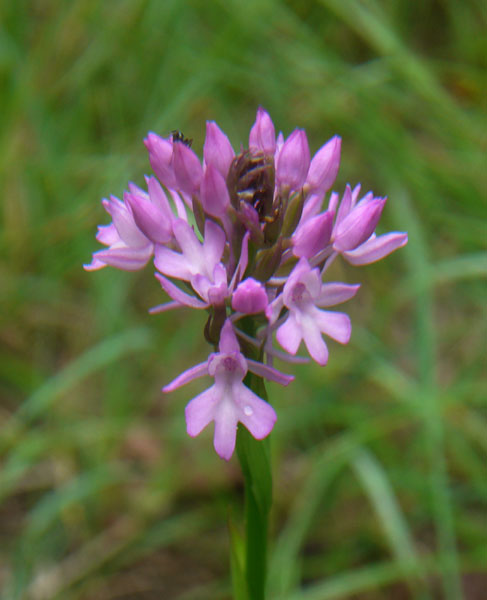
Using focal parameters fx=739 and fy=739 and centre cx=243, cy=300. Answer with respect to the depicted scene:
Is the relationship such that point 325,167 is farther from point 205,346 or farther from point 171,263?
point 205,346

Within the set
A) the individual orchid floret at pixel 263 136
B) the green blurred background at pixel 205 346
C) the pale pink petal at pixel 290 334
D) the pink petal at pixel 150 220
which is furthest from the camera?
the green blurred background at pixel 205 346

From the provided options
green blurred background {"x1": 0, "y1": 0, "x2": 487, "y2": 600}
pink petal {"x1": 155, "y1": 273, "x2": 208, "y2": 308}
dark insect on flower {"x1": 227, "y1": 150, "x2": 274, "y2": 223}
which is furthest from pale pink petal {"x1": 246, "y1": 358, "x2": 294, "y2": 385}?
green blurred background {"x1": 0, "y1": 0, "x2": 487, "y2": 600}

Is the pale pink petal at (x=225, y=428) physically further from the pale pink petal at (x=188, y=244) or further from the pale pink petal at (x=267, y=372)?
the pale pink petal at (x=188, y=244)

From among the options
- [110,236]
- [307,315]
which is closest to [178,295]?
[307,315]

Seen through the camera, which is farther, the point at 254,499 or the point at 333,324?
the point at 254,499

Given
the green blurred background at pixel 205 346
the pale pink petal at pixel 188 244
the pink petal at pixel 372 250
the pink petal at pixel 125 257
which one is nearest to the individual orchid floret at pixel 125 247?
the pink petal at pixel 125 257

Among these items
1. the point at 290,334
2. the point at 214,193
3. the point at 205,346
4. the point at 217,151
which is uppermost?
the point at 205,346
